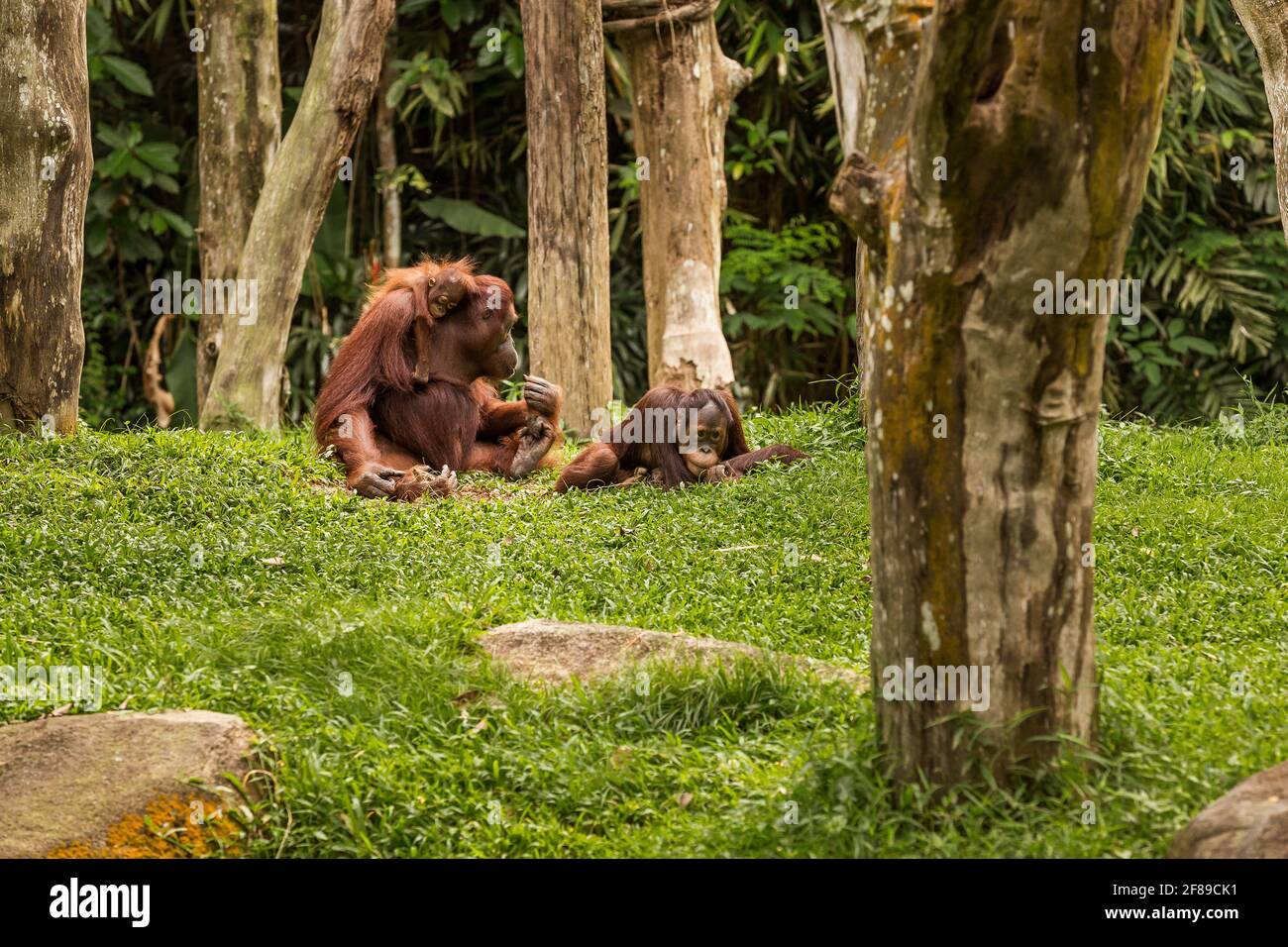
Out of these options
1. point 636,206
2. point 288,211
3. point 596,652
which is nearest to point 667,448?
point 596,652

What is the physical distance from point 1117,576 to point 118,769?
3.28 meters

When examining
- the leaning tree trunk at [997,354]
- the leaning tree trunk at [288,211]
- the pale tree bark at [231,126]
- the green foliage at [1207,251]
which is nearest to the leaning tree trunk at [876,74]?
the leaning tree trunk at [997,354]

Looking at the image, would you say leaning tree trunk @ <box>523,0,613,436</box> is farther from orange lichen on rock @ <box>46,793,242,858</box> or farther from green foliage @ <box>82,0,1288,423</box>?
orange lichen on rock @ <box>46,793,242,858</box>

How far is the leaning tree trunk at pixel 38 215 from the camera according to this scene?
6.28 metres

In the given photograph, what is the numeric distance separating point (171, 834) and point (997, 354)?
2133 mm

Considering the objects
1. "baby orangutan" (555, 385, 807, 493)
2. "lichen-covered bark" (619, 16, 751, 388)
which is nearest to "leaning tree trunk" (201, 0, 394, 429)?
"lichen-covered bark" (619, 16, 751, 388)

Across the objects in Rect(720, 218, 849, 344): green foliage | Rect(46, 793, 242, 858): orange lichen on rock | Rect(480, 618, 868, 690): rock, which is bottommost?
Rect(46, 793, 242, 858): orange lichen on rock

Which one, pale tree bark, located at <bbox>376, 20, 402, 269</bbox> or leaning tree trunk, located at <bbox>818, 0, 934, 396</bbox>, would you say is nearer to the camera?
leaning tree trunk, located at <bbox>818, 0, 934, 396</bbox>

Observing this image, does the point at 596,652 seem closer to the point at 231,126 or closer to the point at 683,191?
the point at 683,191

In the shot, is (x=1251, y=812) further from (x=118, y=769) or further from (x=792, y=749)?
(x=118, y=769)

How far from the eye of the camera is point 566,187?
7.38 m

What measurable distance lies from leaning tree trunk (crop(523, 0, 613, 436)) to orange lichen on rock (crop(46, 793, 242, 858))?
4335 millimetres

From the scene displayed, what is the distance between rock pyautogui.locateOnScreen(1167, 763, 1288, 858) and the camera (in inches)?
105
